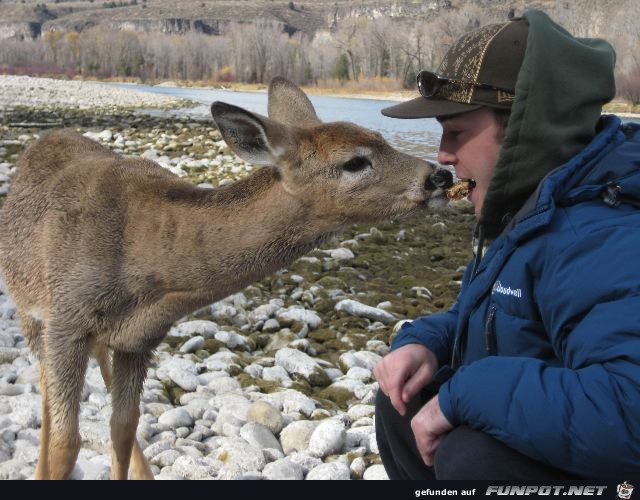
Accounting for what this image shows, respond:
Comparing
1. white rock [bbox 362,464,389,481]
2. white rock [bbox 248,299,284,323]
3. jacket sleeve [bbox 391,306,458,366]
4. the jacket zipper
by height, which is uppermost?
the jacket zipper

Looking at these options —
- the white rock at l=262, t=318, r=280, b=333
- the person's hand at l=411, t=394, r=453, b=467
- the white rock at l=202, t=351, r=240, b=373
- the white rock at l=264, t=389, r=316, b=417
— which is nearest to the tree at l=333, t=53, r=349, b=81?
the white rock at l=262, t=318, r=280, b=333

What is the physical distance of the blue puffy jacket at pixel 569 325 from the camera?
2105 millimetres

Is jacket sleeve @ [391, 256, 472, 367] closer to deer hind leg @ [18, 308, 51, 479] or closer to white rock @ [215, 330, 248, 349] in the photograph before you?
deer hind leg @ [18, 308, 51, 479]

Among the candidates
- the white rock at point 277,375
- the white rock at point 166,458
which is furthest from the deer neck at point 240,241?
the white rock at point 277,375

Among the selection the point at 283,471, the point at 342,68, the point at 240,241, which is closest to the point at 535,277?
the point at 240,241

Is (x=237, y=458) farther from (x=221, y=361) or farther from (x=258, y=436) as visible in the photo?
(x=221, y=361)

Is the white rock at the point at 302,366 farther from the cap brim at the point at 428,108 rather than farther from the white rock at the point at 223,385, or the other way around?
the cap brim at the point at 428,108

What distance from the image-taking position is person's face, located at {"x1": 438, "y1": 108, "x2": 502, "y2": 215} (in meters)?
2.85

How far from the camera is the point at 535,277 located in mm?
2471

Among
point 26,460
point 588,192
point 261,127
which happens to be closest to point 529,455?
point 588,192

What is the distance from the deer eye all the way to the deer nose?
0.99 ft

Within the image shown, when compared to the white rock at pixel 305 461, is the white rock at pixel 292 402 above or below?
below

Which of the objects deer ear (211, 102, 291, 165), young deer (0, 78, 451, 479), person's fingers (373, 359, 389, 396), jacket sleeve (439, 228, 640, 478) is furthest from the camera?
young deer (0, 78, 451, 479)

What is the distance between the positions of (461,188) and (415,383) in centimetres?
88
